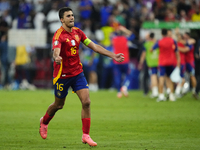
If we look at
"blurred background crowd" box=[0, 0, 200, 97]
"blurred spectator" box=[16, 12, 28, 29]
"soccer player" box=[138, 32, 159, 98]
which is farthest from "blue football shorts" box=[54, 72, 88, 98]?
"blurred spectator" box=[16, 12, 28, 29]

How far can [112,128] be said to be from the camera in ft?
31.5

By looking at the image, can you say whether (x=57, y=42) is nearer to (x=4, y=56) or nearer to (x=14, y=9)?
(x=4, y=56)

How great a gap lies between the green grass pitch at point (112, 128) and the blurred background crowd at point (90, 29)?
10.7m

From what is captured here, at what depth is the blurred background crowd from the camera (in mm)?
24625

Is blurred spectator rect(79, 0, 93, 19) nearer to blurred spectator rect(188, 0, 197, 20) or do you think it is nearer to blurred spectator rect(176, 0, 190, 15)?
blurred spectator rect(176, 0, 190, 15)

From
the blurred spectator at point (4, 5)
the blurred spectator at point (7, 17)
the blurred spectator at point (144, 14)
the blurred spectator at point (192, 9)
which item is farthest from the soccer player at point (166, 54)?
the blurred spectator at point (4, 5)

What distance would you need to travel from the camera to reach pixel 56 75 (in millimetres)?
7867

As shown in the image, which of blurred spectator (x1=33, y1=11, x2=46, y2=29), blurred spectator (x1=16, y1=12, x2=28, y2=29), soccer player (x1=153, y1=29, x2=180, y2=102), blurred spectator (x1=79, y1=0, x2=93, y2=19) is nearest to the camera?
soccer player (x1=153, y1=29, x2=180, y2=102)

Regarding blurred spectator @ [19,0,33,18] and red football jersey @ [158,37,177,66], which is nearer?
red football jersey @ [158,37,177,66]

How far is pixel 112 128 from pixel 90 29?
15.7m

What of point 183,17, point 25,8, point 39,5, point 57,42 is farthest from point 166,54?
point 25,8

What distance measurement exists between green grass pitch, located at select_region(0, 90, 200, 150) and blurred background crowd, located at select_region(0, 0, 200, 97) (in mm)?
10660

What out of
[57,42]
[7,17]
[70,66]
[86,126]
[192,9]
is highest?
[192,9]

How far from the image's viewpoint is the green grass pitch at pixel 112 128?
296 inches
